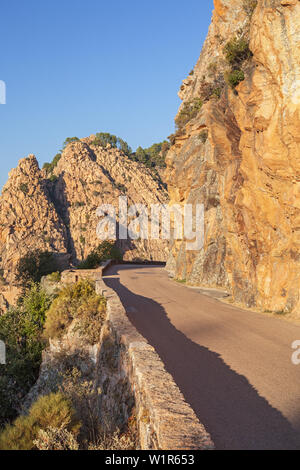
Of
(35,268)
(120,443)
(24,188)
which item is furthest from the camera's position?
(24,188)

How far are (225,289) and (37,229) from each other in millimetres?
60253

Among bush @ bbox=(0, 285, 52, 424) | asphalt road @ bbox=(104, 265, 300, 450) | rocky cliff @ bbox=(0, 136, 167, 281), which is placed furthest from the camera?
rocky cliff @ bbox=(0, 136, 167, 281)

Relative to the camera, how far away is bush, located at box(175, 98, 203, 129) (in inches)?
1121

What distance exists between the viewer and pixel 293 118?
10.5 meters

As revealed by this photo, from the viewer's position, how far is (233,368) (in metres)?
7.46

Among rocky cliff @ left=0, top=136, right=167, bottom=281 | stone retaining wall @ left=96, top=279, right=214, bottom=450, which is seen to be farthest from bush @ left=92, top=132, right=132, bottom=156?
stone retaining wall @ left=96, top=279, right=214, bottom=450

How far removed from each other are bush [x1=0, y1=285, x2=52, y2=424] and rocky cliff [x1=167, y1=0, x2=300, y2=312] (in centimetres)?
915

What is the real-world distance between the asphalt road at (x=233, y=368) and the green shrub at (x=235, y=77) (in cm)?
924

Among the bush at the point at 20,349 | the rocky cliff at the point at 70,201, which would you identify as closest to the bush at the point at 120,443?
the bush at the point at 20,349

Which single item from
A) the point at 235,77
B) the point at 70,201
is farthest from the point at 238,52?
the point at 70,201

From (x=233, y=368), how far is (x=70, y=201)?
78.5 metres

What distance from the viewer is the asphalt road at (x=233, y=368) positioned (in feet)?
16.0

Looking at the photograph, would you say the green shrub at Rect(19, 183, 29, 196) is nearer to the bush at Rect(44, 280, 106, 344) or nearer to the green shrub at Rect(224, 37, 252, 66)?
the bush at Rect(44, 280, 106, 344)

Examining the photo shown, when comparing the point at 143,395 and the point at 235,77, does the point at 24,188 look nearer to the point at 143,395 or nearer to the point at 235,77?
the point at 235,77
